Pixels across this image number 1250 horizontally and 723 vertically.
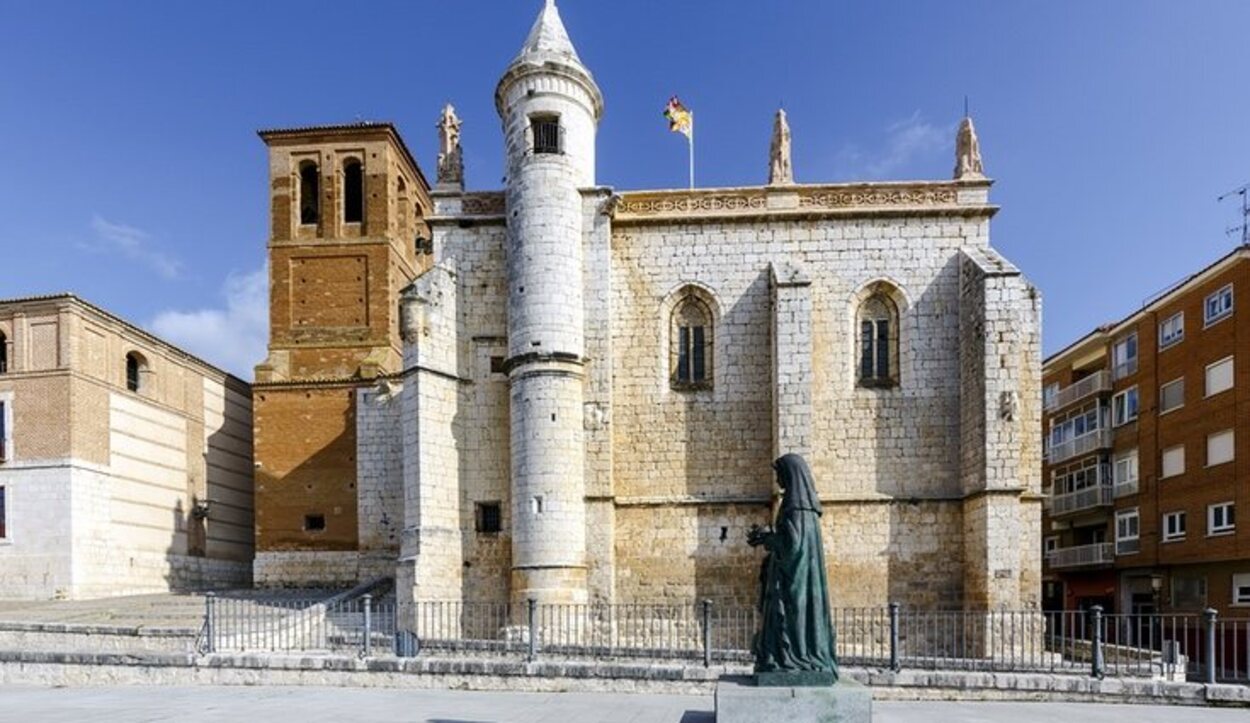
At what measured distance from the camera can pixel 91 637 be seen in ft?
52.8

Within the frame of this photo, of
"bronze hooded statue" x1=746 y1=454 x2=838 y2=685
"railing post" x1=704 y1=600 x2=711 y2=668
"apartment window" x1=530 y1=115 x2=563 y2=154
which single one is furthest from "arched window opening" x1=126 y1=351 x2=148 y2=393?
"bronze hooded statue" x1=746 y1=454 x2=838 y2=685

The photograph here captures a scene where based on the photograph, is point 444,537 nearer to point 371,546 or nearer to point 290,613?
point 290,613

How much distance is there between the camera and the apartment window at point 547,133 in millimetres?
19625

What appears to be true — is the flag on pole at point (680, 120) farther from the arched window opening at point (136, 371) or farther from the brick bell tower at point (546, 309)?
the arched window opening at point (136, 371)

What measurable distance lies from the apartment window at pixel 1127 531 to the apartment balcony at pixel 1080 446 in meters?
2.78

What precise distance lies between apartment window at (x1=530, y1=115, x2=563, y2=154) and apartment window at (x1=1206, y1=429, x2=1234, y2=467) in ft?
72.5

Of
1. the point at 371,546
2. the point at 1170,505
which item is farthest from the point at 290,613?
the point at 1170,505

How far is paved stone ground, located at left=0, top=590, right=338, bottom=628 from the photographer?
17359 mm

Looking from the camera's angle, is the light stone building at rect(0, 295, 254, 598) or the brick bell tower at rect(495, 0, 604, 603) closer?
the brick bell tower at rect(495, 0, 604, 603)

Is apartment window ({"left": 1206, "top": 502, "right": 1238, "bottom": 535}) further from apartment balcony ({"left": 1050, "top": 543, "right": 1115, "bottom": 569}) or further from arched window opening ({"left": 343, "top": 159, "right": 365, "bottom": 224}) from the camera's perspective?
arched window opening ({"left": 343, "top": 159, "right": 365, "bottom": 224})

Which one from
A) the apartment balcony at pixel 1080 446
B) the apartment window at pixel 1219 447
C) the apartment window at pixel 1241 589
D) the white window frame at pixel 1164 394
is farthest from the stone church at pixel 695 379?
the apartment balcony at pixel 1080 446

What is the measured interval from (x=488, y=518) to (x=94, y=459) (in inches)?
562

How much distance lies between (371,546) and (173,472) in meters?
10.3

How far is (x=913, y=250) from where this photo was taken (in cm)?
1994
